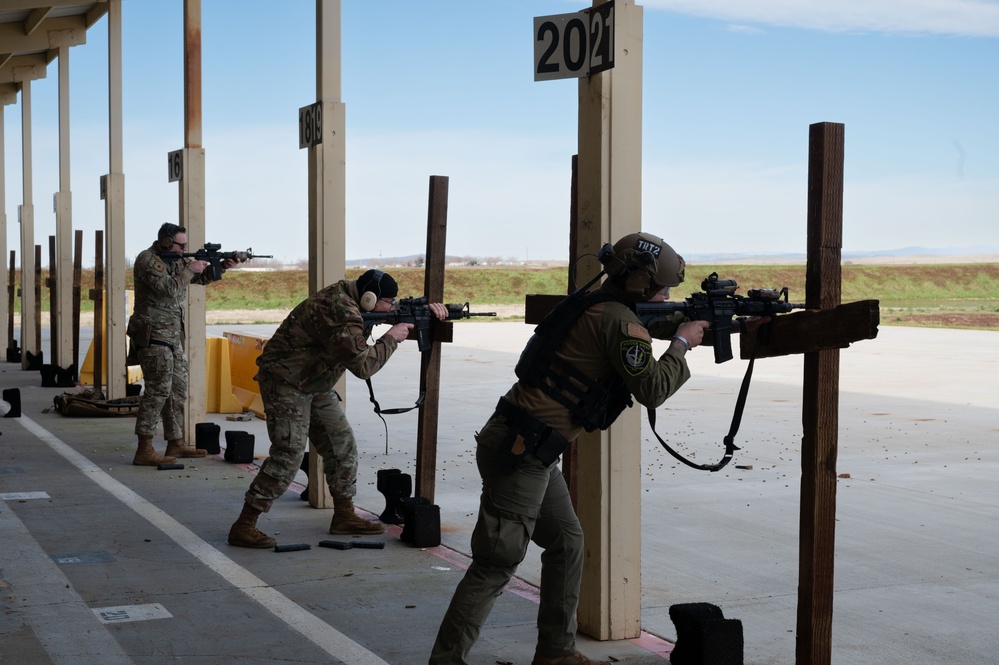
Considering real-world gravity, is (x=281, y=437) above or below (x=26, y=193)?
below

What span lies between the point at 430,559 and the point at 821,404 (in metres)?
3.20

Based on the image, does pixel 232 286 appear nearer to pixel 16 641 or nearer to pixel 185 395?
pixel 185 395

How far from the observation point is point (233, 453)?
1013 centimetres

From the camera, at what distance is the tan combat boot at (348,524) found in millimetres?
7215

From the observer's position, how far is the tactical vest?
420 cm

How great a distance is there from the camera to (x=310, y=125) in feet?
27.0

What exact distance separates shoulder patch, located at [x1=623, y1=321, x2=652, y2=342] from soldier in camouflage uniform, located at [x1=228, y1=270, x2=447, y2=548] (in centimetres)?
250

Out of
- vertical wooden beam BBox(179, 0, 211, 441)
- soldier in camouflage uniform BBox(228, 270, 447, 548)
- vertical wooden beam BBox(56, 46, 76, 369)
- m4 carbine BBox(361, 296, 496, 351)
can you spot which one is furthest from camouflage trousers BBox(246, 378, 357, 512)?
vertical wooden beam BBox(56, 46, 76, 369)

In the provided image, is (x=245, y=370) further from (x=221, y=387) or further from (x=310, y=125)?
(x=310, y=125)

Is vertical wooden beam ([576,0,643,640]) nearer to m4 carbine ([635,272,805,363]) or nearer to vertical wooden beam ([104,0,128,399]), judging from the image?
m4 carbine ([635,272,805,363])

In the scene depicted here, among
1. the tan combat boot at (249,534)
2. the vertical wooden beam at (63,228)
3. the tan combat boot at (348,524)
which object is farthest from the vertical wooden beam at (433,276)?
the vertical wooden beam at (63,228)

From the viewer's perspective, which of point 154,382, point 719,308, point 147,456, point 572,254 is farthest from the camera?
point 154,382

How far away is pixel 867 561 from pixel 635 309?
3098mm

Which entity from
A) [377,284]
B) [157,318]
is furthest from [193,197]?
[377,284]
